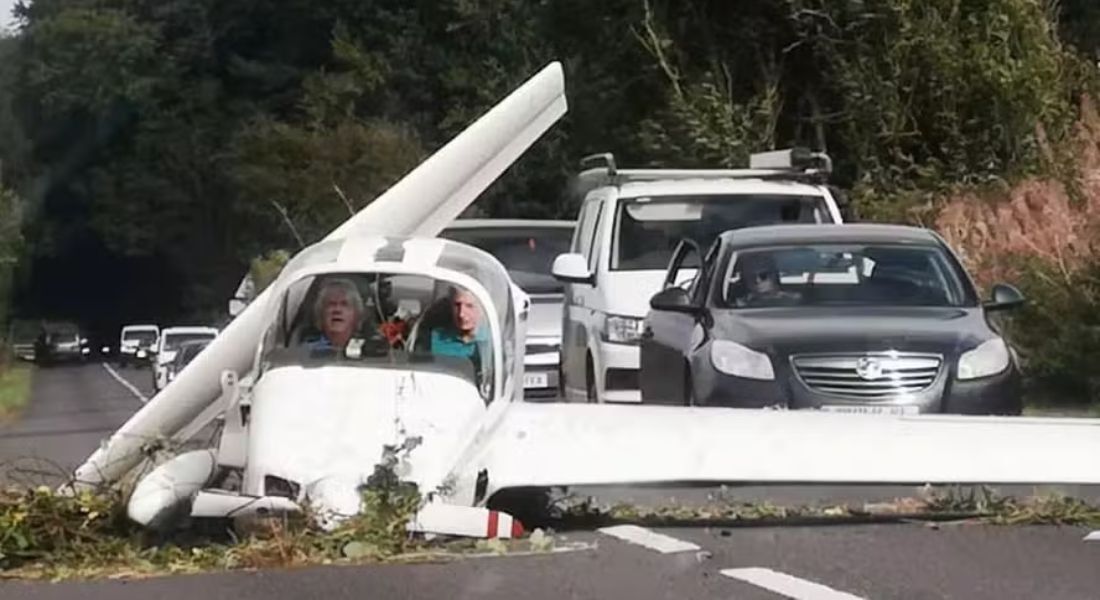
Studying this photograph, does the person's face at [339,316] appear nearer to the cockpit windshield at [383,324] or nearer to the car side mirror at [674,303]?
the cockpit windshield at [383,324]

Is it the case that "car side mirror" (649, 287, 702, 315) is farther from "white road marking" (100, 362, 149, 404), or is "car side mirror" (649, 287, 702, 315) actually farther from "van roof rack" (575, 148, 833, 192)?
"white road marking" (100, 362, 149, 404)

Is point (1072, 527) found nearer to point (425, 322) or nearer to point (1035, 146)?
point (425, 322)

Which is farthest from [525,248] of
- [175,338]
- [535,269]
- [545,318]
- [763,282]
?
[175,338]

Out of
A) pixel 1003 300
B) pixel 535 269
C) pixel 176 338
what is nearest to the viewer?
pixel 1003 300

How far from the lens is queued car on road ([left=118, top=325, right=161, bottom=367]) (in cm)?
6994

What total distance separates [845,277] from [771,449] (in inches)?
157

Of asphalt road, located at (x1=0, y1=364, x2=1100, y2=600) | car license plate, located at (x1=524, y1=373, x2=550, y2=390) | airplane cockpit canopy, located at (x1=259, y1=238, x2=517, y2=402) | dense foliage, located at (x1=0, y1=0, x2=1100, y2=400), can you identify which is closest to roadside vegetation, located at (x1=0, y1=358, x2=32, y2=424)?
dense foliage, located at (x1=0, y1=0, x2=1100, y2=400)

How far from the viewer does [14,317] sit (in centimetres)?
7719

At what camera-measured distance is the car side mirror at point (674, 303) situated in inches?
563

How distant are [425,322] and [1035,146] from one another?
17.9 meters

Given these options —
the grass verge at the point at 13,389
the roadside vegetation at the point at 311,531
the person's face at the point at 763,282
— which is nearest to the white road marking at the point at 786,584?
the roadside vegetation at the point at 311,531

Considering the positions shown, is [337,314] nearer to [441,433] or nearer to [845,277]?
[441,433]

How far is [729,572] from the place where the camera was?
9367 mm

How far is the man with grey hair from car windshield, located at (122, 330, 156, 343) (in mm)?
60940
